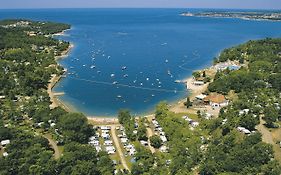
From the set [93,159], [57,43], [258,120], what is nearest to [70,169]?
[93,159]

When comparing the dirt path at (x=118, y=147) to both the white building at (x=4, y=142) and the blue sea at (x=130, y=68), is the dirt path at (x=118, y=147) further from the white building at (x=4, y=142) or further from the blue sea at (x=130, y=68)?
the white building at (x=4, y=142)

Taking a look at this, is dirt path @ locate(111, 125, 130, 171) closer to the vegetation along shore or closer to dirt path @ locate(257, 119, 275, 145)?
the vegetation along shore

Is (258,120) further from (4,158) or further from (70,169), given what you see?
(4,158)

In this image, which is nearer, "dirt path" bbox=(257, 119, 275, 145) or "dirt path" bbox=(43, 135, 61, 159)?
"dirt path" bbox=(43, 135, 61, 159)

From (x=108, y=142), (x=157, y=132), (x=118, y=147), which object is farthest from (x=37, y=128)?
(x=157, y=132)

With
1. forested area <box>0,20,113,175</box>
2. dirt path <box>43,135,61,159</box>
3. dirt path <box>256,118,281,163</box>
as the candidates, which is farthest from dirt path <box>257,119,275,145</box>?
dirt path <box>43,135,61,159</box>

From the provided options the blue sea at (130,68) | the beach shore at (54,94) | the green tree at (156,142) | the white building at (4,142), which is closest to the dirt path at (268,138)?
the green tree at (156,142)
